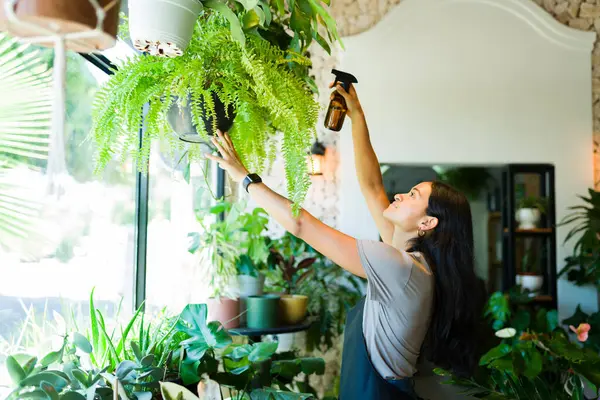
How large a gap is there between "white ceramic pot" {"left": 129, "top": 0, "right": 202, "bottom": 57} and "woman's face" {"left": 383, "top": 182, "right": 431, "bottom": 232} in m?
0.91

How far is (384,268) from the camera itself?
1276 mm

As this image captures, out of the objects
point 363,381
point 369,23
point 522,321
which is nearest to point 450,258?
point 363,381

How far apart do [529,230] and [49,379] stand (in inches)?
137

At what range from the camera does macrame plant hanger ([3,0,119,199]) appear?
0.46m

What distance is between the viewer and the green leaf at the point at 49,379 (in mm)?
848

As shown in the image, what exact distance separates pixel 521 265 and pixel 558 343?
136cm

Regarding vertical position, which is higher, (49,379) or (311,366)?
(49,379)

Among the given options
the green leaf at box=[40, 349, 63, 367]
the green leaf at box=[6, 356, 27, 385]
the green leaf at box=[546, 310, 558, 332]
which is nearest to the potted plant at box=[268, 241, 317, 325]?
the green leaf at box=[40, 349, 63, 367]

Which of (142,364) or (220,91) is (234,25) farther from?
(142,364)

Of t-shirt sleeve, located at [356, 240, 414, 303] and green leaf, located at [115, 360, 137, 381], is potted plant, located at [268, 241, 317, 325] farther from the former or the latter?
green leaf, located at [115, 360, 137, 381]

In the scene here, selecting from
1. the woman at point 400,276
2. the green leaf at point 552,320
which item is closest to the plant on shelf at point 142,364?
the woman at point 400,276

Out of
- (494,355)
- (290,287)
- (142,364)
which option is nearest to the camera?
(142,364)

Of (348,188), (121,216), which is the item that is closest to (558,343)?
(348,188)

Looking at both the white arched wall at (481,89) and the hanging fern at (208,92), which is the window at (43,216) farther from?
the white arched wall at (481,89)
